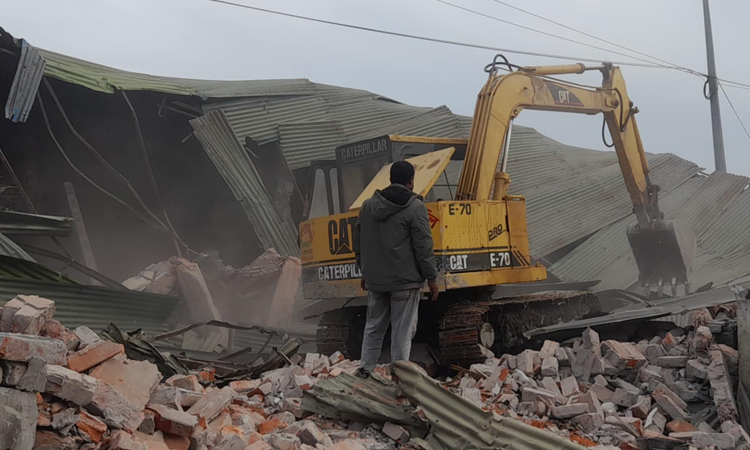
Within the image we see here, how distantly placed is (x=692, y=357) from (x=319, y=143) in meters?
11.0

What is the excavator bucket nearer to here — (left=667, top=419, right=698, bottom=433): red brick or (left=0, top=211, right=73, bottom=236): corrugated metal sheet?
(left=667, top=419, right=698, bottom=433): red brick

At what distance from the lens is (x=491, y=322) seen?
26.8 ft

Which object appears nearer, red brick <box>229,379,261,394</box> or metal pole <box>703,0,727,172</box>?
red brick <box>229,379,261,394</box>

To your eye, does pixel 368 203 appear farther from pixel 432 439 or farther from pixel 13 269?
pixel 13 269

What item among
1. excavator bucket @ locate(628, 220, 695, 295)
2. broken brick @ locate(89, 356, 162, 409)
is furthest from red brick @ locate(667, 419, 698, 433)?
excavator bucket @ locate(628, 220, 695, 295)

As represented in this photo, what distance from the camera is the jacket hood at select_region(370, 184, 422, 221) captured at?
18.2 feet

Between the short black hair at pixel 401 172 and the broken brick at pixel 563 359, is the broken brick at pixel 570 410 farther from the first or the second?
the short black hair at pixel 401 172

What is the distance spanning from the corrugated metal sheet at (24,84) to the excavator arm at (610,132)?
7.01 meters

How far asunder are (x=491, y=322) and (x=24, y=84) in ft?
26.5

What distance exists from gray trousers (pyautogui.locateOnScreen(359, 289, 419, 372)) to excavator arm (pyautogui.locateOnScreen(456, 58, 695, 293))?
119 inches

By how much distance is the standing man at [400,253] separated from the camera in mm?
5500

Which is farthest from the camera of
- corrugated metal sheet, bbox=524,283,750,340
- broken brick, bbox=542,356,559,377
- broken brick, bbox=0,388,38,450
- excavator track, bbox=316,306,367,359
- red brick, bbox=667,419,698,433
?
excavator track, bbox=316,306,367,359

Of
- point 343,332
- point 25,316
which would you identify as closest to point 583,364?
point 343,332

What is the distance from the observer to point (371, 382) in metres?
5.49
